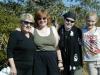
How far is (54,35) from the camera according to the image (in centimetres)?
779

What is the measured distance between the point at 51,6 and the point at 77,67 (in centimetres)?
806

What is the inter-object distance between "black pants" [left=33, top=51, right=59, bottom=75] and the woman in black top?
0.88 feet

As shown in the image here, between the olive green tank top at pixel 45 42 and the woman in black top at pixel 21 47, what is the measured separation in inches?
6.0

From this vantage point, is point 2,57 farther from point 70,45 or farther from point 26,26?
point 26,26

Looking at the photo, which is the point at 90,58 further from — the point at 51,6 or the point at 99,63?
the point at 51,6

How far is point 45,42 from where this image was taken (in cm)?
769

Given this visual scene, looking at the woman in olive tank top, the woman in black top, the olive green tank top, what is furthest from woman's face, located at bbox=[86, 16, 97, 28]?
the woman in black top

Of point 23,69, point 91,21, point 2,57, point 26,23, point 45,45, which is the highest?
point 26,23

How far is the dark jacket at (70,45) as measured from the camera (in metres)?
8.39

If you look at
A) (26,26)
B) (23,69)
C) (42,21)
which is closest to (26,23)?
(26,26)

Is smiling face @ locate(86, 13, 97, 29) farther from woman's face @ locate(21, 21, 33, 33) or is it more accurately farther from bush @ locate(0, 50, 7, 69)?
bush @ locate(0, 50, 7, 69)

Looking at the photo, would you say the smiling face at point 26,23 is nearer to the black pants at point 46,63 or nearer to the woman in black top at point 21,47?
the woman in black top at point 21,47

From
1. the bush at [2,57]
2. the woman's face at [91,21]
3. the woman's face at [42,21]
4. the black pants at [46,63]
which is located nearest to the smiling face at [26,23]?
the woman's face at [42,21]

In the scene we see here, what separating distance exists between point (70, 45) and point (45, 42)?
845 mm
